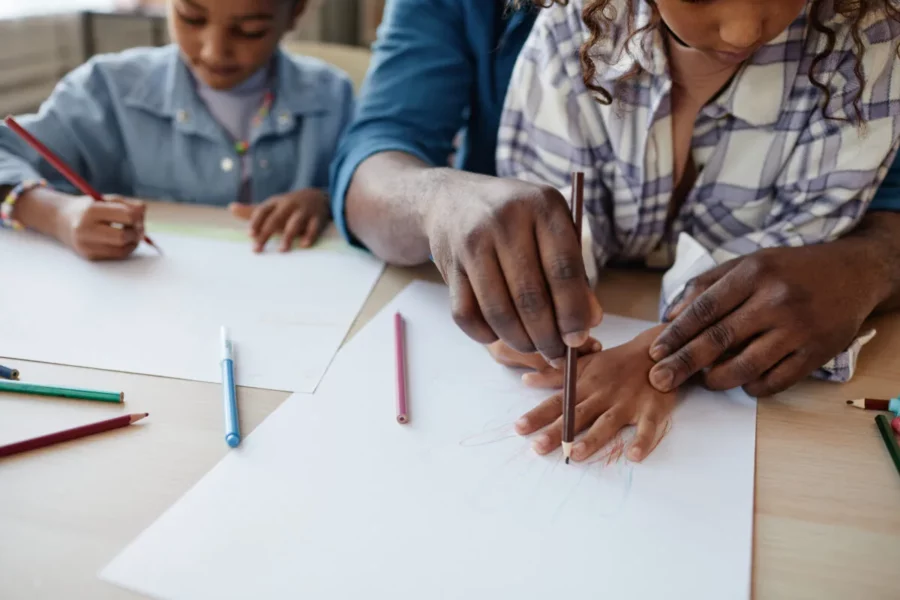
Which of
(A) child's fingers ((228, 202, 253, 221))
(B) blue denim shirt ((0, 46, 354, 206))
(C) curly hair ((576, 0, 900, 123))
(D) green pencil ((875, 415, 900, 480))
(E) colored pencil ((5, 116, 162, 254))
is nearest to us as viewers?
(D) green pencil ((875, 415, 900, 480))

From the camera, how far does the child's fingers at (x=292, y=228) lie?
32.1 inches

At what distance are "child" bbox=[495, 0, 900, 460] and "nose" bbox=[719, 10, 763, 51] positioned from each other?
27 mm

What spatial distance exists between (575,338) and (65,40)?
138cm

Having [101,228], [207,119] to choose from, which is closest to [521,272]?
[101,228]

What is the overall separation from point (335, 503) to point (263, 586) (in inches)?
2.8

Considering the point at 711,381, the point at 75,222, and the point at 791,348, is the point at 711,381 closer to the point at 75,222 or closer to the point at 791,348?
the point at 791,348

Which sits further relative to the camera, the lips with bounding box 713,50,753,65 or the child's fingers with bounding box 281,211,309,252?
the child's fingers with bounding box 281,211,309,252

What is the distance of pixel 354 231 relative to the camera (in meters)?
0.79

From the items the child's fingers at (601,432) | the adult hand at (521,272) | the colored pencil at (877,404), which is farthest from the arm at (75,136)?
the colored pencil at (877,404)

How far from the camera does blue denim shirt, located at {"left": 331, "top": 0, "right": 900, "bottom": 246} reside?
80cm

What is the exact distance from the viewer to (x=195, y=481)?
18.1 inches

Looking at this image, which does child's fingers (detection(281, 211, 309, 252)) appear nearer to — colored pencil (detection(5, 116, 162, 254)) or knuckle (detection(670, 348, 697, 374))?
colored pencil (detection(5, 116, 162, 254))

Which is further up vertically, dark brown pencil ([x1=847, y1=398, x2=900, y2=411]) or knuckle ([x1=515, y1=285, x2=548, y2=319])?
knuckle ([x1=515, y1=285, x2=548, y2=319])

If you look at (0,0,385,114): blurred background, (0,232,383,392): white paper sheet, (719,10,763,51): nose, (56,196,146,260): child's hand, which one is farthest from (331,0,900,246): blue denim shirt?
(0,0,385,114): blurred background
